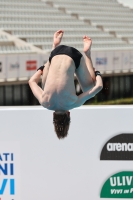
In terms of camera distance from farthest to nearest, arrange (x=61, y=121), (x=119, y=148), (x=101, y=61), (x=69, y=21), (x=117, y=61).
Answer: (x=69, y=21) → (x=117, y=61) → (x=101, y=61) → (x=119, y=148) → (x=61, y=121)

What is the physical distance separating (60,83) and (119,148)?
143 cm

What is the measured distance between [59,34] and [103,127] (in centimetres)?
144

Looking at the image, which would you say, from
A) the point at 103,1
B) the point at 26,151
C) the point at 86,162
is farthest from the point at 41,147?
the point at 103,1

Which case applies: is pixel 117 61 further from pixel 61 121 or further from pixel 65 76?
pixel 65 76

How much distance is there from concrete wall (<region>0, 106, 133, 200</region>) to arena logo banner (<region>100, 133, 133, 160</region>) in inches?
1.5

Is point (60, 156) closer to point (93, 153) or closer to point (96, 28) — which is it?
point (93, 153)

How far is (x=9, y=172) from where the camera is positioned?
403 centimetres

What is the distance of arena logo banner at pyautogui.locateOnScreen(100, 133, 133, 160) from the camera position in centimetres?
389

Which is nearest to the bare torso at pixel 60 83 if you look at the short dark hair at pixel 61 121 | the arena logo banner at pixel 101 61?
the short dark hair at pixel 61 121

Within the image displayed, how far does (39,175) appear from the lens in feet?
13.1

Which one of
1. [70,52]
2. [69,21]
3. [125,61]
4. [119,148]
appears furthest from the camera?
[69,21]

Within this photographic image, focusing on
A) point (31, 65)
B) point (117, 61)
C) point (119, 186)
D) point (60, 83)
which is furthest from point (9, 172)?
point (117, 61)

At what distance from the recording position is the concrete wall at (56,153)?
3896 millimetres

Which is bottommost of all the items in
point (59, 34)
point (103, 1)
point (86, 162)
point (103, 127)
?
point (86, 162)
